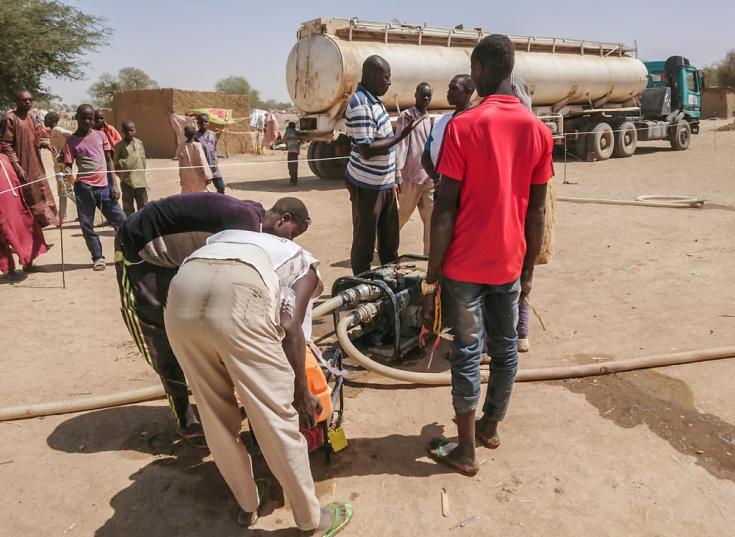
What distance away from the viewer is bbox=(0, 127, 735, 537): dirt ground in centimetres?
238

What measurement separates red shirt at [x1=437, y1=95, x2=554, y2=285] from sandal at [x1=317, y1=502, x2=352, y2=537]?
108 cm

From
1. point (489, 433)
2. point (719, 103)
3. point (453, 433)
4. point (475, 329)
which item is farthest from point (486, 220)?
point (719, 103)

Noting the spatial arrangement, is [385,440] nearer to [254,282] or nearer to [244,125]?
[254,282]

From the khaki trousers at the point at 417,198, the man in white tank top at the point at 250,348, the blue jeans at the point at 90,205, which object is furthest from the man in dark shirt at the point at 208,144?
the man in white tank top at the point at 250,348

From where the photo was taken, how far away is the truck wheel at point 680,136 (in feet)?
58.5

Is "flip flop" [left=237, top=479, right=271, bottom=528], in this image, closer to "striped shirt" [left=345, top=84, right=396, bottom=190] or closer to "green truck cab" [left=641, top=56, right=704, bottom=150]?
"striped shirt" [left=345, top=84, right=396, bottom=190]

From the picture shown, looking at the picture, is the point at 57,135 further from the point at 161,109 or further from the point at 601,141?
the point at 601,141

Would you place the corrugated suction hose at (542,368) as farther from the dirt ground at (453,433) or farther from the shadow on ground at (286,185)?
the shadow on ground at (286,185)

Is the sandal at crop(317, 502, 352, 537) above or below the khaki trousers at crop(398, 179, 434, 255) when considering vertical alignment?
below

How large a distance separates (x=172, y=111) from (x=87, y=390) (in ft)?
56.4

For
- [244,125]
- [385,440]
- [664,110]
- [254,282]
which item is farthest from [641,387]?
[244,125]

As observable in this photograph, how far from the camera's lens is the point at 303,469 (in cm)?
209

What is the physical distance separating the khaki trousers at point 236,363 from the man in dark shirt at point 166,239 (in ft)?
1.77

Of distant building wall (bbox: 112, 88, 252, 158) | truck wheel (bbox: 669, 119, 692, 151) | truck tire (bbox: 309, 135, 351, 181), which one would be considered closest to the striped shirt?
truck tire (bbox: 309, 135, 351, 181)
